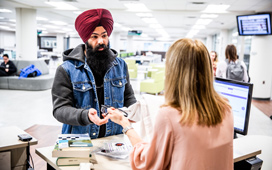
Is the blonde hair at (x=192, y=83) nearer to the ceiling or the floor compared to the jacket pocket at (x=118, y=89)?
nearer to the ceiling

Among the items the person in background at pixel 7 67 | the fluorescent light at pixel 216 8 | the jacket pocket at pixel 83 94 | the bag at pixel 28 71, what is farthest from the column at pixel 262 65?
the person in background at pixel 7 67

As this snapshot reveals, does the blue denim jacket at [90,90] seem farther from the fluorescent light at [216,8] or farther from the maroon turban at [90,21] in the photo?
the fluorescent light at [216,8]

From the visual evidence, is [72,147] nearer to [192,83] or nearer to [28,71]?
[192,83]

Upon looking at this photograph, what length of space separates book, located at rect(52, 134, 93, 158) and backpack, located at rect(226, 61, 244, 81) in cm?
462

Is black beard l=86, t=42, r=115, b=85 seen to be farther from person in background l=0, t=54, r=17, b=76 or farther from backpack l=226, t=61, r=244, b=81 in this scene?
person in background l=0, t=54, r=17, b=76

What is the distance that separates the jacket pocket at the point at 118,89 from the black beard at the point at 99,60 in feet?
0.36

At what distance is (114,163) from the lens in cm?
155

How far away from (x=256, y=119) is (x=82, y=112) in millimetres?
5770

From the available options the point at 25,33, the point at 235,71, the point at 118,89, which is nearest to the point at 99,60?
the point at 118,89

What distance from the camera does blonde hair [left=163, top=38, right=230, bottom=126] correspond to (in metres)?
1.08

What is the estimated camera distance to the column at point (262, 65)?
8828mm

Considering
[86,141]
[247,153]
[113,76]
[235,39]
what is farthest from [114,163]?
[235,39]

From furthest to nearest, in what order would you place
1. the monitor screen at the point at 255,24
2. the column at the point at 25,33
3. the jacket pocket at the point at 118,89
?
1. the column at the point at 25,33
2. the monitor screen at the point at 255,24
3. the jacket pocket at the point at 118,89

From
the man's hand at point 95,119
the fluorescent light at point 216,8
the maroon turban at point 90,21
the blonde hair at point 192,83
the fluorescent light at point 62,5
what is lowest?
the man's hand at point 95,119
